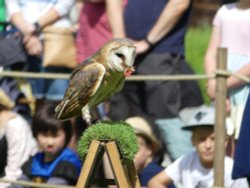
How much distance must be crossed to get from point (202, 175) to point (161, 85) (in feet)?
2.96

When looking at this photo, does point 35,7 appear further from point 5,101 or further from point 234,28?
point 234,28

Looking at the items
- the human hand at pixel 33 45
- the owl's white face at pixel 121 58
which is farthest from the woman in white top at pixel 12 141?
the owl's white face at pixel 121 58

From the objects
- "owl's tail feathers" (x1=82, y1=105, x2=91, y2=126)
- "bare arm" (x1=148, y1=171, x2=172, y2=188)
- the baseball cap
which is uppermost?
"owl's tail feathers" (x1=82, y1=105, x2=91, y2=126)

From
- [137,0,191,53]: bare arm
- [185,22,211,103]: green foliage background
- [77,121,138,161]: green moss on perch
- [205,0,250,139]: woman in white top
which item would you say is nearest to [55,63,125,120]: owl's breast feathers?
[77,121,138,161]: green moss on perch

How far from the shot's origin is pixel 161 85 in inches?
312

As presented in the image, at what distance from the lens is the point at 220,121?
23.0 ft

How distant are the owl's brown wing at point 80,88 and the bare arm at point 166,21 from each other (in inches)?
76.6

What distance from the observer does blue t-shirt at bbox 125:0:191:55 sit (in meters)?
7.93

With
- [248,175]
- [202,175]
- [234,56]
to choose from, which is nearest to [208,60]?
[234,56]

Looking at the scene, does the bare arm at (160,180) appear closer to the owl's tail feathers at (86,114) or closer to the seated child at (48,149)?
the seated child at (48,149)

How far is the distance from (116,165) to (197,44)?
594 cm

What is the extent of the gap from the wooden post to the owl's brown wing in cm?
130

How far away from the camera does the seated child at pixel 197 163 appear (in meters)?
7.22

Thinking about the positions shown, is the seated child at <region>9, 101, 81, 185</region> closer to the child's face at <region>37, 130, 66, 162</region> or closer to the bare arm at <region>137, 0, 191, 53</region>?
the child's face at <region>37, 130, 66, 162</region>
